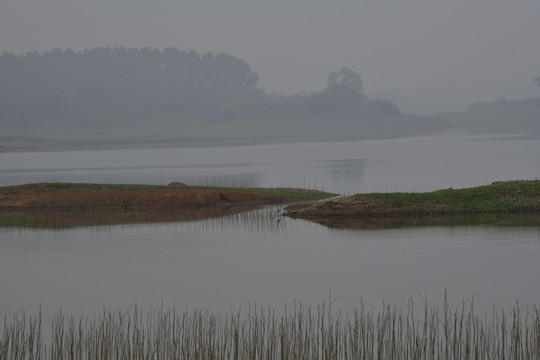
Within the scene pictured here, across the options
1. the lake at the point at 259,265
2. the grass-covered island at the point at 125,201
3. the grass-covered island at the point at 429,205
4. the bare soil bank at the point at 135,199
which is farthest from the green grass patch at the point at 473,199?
the bare soil bank at the point at 135,199

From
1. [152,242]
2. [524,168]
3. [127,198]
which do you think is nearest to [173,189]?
[127,198]

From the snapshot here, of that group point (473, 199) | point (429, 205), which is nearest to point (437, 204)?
point (429, 205)

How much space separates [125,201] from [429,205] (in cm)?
1484

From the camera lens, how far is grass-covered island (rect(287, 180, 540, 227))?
2942 cm

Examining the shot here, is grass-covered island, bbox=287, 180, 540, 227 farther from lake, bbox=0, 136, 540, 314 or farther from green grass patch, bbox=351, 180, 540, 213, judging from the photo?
lake, bbox=0, 136, 540, 314

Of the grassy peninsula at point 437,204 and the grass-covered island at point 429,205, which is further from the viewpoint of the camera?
the grassy peninsula at point 437,204

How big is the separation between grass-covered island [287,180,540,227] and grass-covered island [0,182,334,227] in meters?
5.38

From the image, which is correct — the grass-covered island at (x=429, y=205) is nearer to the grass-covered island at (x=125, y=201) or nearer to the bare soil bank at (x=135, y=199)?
the grass-covered island at (x=125, y=201)

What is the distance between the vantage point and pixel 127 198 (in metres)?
37.5

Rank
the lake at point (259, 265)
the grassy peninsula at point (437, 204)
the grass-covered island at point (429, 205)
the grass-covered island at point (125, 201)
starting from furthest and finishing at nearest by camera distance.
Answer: the grass-covered island at point (125, 201) → the grassy peninsula at point (437, 204) → the grass-covered island at point (429, 205) → the lake at point (259, 265)

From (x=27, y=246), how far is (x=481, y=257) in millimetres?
14192

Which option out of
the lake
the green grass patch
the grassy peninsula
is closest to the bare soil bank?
the lake

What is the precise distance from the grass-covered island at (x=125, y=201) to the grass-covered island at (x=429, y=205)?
17.6ft

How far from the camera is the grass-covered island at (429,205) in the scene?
1158 inches
